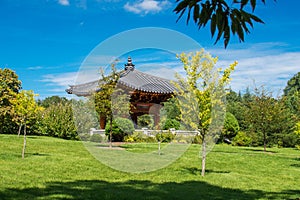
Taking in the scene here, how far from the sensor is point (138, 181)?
27.1 feet

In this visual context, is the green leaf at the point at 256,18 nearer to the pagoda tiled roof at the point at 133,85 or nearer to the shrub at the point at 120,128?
the pagoda tiled roof at the point at 133,85

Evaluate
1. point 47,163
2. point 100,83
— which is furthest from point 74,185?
point 100,83

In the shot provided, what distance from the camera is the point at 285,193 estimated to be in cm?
776

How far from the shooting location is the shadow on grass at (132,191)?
620cm

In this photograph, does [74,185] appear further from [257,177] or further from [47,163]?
[257,177]

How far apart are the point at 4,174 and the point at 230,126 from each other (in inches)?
739

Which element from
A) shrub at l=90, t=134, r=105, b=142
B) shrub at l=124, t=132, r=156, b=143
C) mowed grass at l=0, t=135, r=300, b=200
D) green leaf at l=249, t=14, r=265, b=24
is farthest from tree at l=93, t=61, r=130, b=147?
green leaf at l=249, t=14, r=265, b=24

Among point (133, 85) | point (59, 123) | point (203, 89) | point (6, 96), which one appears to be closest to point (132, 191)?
point (203, 89)

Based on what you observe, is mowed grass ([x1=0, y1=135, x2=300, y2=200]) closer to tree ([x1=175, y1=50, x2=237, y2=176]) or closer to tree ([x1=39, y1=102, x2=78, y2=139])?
tree ([x1=175, y1=50, x2=237, y2=176])

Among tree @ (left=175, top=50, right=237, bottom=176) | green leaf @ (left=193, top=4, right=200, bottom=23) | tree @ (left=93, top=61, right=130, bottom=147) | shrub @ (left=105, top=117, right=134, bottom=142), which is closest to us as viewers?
green leaf @ (left=193, top=4, right=200, bottom=23)

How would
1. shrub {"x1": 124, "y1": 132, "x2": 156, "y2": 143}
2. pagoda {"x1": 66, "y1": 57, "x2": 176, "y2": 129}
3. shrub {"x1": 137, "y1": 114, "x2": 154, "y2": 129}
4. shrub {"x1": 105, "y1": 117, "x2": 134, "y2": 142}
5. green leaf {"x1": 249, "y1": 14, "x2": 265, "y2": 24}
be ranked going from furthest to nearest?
shrub {"x1": 105, "y1": 117, "x2": 134, "y2": 142} → shrub {"x1": 124, "y1": 132, "x2": 156, "y2": 143} → pagoda {"x1": 66, "y1": 57, "x2": 176, "y2": 129} → shrub {"x1": 137, "y1": 114, "x2": 154, "y2": 129} → green leaf {"x1": 249, "y1": 14, "x2": 265, "y2": 24}

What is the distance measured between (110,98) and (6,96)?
29.0ft

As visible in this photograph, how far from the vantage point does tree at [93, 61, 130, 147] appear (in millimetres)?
15664

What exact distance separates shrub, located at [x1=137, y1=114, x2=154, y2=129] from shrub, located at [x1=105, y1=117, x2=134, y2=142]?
1.99 ft
